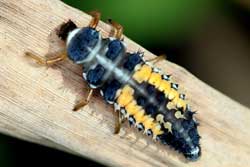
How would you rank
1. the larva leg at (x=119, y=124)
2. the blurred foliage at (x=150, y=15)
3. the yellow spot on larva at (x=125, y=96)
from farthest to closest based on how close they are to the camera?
the blurred foliage at (x=150, y=15), the larva leg at (x=119, y=124), the yellow spot on larva at (x=125, y=96)

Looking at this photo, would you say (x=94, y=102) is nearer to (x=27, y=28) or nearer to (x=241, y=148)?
(x=27, y=28)

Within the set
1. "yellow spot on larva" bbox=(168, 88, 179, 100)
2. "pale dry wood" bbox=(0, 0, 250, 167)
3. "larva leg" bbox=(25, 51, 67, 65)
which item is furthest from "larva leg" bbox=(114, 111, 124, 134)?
"larva leg" bbox=(25, 51, 67, 65)

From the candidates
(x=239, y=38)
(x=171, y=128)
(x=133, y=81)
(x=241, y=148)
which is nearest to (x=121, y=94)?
(x=133, y=81)

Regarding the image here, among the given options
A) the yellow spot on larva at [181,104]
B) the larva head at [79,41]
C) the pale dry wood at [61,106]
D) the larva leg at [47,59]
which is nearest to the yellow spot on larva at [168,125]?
the yellow spot on larva at [181,104]

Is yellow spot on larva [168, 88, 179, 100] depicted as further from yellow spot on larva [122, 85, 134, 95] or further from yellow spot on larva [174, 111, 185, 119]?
yellow spot on larva [122, 85, 134, 95]

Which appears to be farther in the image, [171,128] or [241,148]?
[241,148]

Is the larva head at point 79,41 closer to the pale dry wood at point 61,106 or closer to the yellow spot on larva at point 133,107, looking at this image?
the pale dry wood at point 61,106

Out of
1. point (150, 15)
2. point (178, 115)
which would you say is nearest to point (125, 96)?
point (178, 115)
